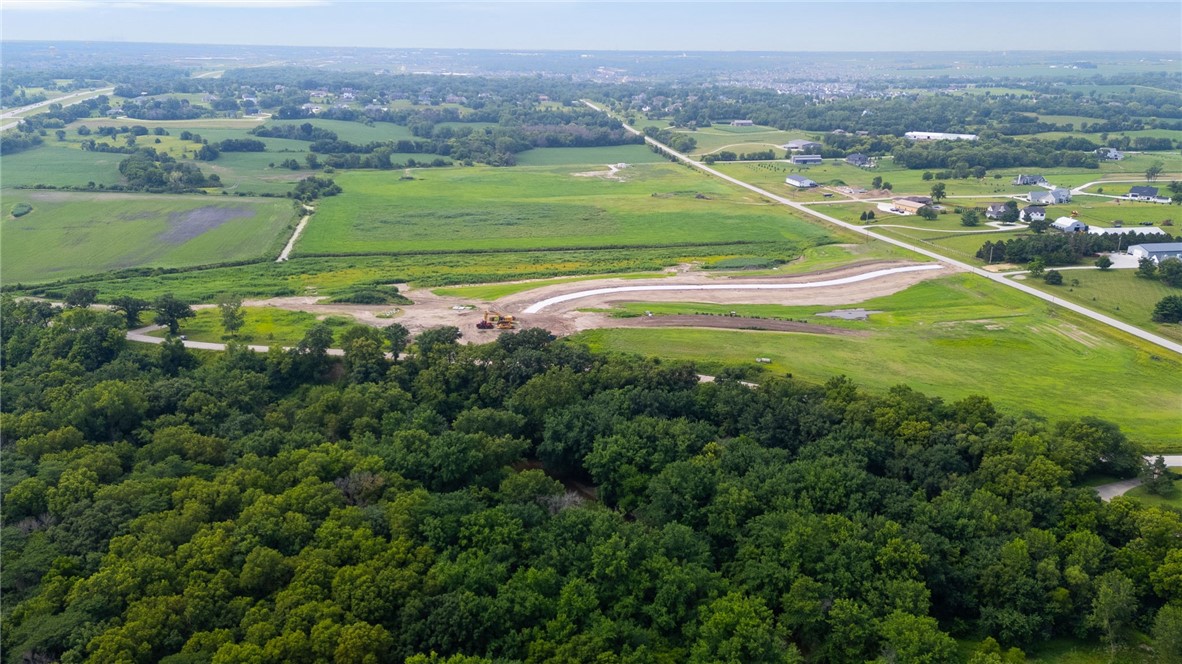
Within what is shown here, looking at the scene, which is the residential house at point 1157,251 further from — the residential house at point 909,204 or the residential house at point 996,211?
the residential house at point 909,204

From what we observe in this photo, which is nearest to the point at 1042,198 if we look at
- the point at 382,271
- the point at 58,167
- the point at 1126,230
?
the point at 1126,230

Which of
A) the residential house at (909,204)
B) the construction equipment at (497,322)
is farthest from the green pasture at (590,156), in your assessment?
the construction equipment at (497,322)

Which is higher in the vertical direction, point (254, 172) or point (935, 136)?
point (935, 136)

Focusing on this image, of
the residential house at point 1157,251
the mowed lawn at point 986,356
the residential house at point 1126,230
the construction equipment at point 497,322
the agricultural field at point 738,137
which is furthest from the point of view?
the agricultural field at point 738,137

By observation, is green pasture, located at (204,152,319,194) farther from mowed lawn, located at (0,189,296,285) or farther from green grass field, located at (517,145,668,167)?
green grass field, located at (517,145,668,167)

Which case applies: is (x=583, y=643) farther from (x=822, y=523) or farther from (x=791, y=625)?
(x=822, y=523)

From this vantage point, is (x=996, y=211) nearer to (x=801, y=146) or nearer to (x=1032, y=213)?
(x=1032, y=213)
